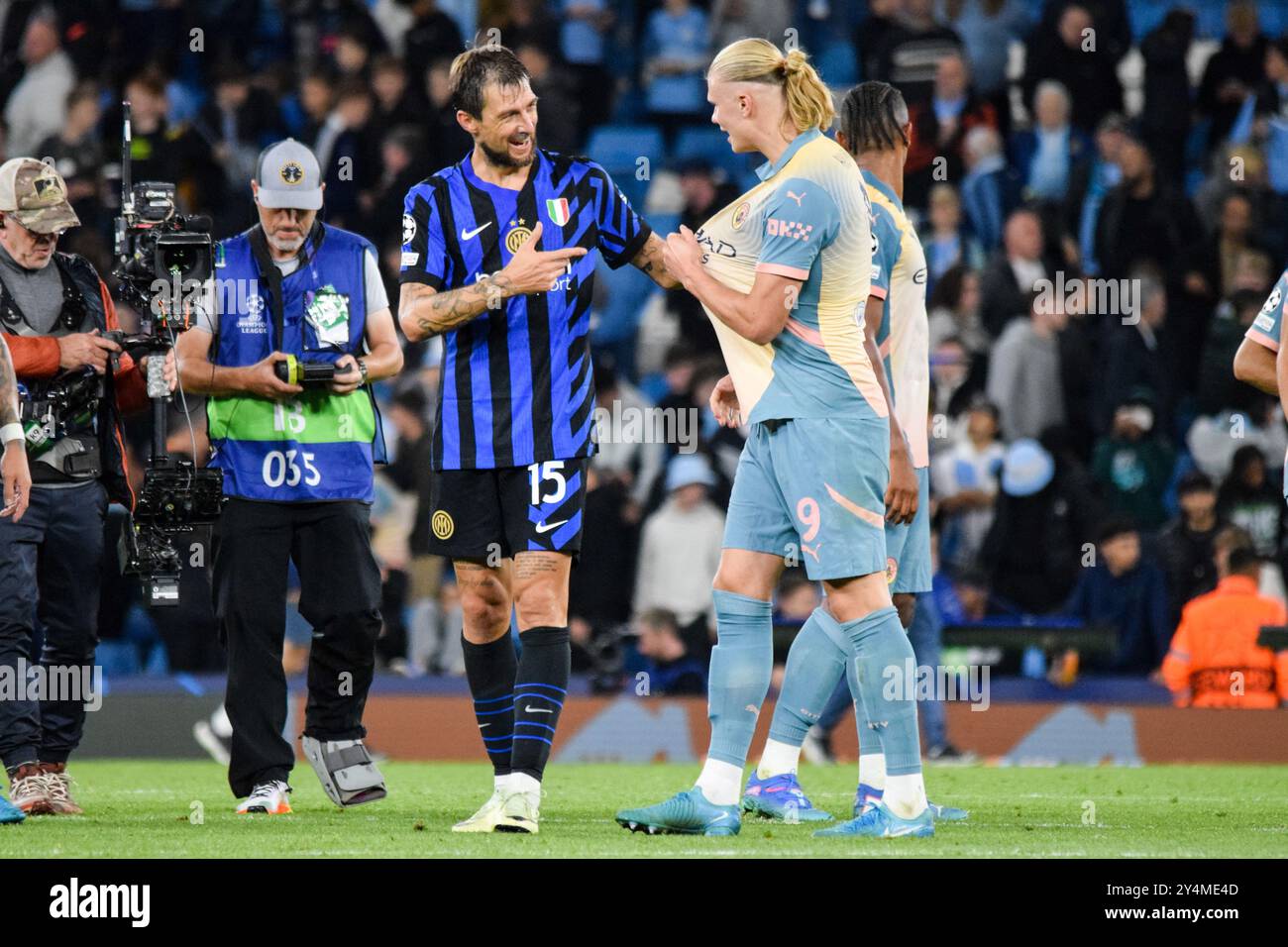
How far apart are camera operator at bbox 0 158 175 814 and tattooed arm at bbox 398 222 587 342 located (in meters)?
1.29

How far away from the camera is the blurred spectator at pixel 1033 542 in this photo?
1294cm

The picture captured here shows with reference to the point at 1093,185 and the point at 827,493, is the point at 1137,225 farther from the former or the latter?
the point at 827,493

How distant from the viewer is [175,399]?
7.89 meters

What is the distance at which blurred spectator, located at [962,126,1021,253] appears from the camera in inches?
572

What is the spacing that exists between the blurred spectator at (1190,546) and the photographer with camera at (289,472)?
21.1 ft

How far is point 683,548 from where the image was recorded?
12711 millimetres

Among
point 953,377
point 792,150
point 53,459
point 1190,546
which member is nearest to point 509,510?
point 792,150

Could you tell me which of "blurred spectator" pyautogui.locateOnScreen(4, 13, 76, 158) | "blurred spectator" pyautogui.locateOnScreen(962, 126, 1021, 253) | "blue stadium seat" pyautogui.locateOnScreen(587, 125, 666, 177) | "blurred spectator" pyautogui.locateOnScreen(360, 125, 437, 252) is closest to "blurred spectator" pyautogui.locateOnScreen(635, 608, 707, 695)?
"blurred spectator" pyautogui.locateOnScreen(360, 125, 437, 252)

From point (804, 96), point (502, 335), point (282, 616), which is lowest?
point (282, 616)

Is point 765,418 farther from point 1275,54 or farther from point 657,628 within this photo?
point 1275,54

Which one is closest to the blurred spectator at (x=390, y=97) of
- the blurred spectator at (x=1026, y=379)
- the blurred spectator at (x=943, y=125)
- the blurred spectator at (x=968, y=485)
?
the blurred spectator at (x=943, y=125)

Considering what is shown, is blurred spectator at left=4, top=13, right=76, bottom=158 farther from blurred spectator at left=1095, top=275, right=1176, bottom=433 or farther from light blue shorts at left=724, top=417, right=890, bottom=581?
light blue shorts at left=724, top=417, right=890, bottom=581

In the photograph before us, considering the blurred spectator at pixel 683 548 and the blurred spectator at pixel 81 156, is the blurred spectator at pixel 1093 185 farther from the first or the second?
the blurred spectator at pixel 81 156

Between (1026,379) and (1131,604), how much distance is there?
1.94 m
